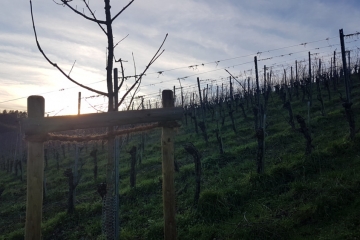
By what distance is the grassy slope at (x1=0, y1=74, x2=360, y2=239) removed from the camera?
592 cm

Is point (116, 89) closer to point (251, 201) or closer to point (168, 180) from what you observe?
point (168, 180)

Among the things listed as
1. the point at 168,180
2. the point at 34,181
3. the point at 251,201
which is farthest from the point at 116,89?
the point at 251,201

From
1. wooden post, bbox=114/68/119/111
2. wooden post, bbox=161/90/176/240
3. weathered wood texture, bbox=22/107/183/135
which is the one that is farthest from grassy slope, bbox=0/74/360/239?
wooden post, bbox=114/68/119/111

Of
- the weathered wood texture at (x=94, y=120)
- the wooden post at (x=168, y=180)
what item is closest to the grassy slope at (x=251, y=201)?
the wooden post at (x=168, y=180)

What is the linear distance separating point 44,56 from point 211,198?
5.44m

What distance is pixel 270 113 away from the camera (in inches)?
868

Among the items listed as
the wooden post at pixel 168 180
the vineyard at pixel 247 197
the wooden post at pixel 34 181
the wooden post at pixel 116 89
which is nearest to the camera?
the wooden post at pixel 34 181

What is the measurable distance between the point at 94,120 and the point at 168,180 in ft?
3.59

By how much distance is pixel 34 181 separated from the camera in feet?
9.02

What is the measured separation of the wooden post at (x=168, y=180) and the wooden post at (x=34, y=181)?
1317mm

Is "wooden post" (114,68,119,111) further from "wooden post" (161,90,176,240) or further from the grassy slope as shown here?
the grassy slope

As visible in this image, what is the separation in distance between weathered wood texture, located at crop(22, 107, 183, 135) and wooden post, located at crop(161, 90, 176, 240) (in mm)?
170

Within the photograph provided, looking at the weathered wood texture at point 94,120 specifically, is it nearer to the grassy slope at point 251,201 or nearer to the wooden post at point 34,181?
the wooden post at point 34,181

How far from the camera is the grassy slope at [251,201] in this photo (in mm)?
5918
